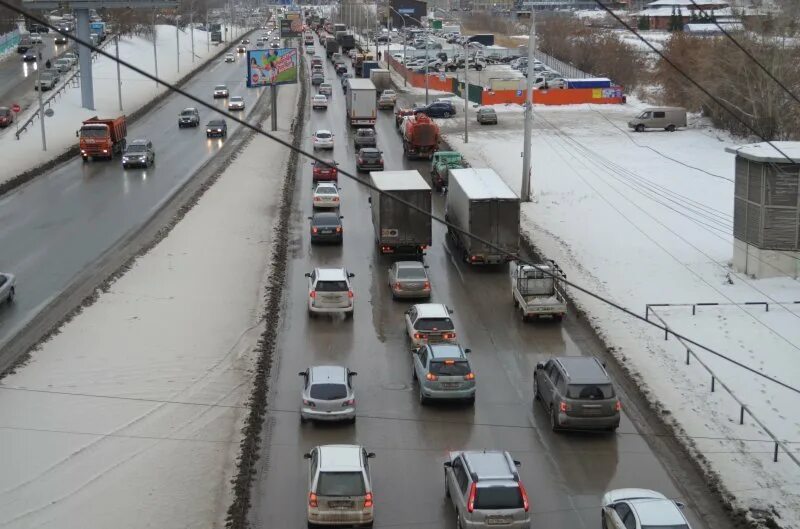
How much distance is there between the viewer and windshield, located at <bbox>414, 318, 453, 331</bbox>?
26.7 metres

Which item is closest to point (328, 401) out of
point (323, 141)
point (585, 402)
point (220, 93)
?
point (585, 402)

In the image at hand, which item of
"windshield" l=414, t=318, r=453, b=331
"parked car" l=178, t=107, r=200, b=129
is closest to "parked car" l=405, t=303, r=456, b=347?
"windshield" l=414, t=318, r=453, b=331

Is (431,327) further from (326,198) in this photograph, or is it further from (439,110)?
(439,110)

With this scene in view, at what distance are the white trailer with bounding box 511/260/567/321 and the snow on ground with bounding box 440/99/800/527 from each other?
3.73ft

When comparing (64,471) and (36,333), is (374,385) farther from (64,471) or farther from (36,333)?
(36,333)

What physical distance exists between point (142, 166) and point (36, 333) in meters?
29.3

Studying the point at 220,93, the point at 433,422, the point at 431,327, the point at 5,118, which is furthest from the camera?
the point at 220,93

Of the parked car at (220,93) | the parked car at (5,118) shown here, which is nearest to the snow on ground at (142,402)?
the parked car at (5,118)

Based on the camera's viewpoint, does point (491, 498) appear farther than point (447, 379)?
No

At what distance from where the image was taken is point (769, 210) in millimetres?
32625

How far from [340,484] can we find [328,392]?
4857 mm

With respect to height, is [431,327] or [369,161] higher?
[369,161]

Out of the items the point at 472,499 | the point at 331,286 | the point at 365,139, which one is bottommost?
the point at 472,499

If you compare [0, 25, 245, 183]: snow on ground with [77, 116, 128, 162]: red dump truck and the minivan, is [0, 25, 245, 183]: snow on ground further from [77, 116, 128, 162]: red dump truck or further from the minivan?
the minivan
